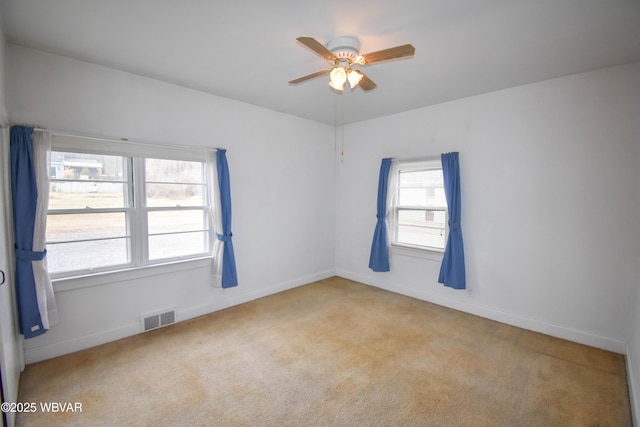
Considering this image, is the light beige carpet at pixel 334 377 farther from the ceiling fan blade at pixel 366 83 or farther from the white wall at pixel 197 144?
the ceiling fan blade at pixel 366 83

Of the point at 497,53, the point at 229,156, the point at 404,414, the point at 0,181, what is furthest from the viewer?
→ the point at 229,156

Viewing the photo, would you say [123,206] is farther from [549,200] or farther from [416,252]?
[549,200]

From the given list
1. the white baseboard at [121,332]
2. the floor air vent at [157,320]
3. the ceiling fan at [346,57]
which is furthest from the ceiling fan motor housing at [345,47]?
the floor air vent at [157,320]

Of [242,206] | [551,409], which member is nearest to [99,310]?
[242,206]

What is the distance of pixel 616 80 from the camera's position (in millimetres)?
2777

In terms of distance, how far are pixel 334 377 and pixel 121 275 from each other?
2347 millimetres

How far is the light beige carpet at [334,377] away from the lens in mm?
2023

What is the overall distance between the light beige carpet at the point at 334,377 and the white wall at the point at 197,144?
0.33 metres

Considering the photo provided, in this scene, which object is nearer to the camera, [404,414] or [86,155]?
[404,414]

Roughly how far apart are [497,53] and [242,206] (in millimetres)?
3231

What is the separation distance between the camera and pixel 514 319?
11.2 feet

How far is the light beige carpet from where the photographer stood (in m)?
2.02

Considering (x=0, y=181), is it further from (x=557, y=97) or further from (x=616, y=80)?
(x=616, y=80)

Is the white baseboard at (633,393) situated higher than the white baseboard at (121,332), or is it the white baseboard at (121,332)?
the white baseboard at (121,332)
